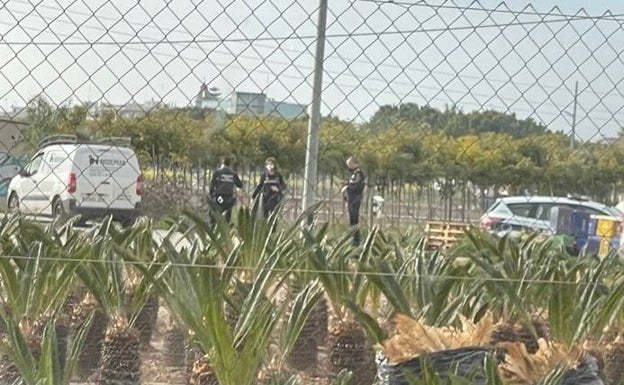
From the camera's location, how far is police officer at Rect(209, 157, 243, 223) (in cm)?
368

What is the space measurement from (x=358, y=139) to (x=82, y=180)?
134 cm

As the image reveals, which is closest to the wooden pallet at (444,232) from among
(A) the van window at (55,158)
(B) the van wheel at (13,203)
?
(A) the van window at (55,158)

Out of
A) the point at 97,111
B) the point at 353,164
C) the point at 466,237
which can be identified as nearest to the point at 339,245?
the point at 353,164

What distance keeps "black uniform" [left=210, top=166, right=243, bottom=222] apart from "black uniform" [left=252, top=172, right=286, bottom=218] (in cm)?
10

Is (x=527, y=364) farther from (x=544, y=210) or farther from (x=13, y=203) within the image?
(x=544, y=210)

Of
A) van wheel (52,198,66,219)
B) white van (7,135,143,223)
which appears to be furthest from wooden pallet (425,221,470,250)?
van wheel (52,198,66,219)

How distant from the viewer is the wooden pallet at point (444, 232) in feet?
13.7

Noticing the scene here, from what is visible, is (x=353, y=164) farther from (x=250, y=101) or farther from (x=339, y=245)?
(x=250, y=101)

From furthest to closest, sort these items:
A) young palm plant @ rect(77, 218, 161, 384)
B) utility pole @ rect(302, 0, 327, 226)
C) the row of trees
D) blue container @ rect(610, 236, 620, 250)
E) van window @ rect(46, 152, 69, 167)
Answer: blue container @ rect(610, 236, 620, 250), van window @ rect(46, 152, 69, 167), young palm plant @ rect(77, 218, 161, 384), the row of trees, utility pole @ rect(302, 0, 327, 226)

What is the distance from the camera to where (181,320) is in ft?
9.88

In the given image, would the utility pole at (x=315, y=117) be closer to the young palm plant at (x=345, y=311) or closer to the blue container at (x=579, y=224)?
the young palm plant at (x=345, y=311)

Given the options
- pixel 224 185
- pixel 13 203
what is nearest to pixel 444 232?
pixel 224 185

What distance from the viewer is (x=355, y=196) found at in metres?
3.98

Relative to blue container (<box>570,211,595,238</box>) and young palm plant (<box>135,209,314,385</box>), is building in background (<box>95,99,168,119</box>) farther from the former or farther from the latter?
blue container (<box>570,211,595,238</box>)
